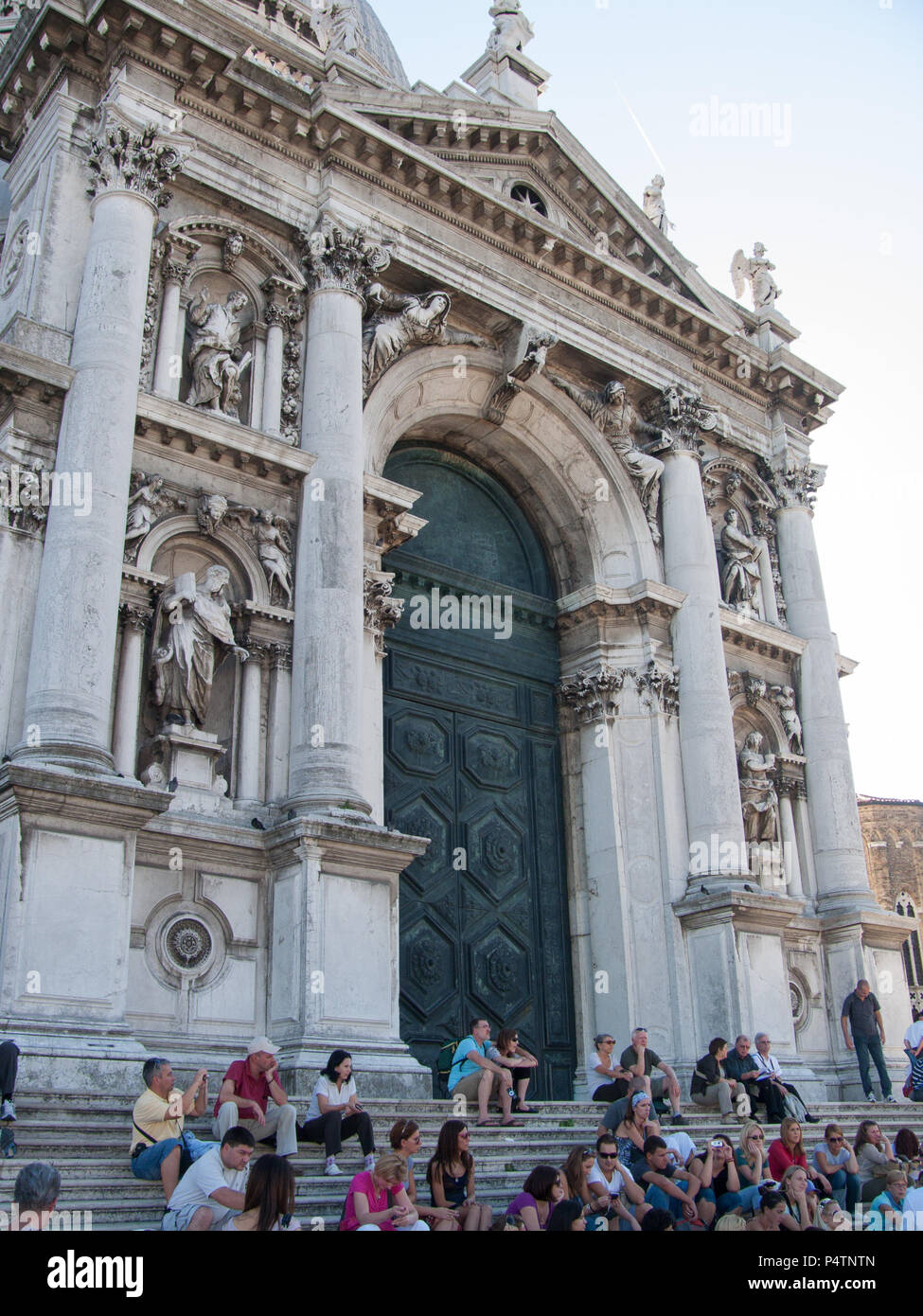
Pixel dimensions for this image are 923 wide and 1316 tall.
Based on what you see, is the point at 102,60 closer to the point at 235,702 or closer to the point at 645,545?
the point at 235,702

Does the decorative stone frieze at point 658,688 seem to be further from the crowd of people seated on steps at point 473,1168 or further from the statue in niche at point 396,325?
the crowd of people seated on steps at point 473,1168

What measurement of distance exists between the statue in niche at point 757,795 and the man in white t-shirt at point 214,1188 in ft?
41.5

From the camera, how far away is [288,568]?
14883 millimetres

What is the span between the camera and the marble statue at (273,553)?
48.4 ft

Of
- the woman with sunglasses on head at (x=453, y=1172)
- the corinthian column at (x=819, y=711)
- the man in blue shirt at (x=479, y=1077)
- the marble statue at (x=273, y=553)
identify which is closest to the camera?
the woman with sunglasses on head at (x=453, y=1172)

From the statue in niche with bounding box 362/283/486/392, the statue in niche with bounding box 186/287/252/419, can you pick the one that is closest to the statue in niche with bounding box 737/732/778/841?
the statue in niche with bounding box 362/283/486/392

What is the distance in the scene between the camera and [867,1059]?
55.4 feet

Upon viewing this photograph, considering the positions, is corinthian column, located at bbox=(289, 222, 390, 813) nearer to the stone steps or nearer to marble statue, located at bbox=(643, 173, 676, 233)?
the stone steps

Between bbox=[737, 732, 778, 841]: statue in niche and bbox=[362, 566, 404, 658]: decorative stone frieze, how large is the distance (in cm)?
638

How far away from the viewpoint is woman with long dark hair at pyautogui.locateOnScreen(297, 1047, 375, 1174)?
387 inches

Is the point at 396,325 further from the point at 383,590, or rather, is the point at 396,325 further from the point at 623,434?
the point at 623,434

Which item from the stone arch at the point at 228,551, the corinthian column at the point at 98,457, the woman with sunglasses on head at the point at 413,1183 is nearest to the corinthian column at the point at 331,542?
the stone arch at the point at 228,551

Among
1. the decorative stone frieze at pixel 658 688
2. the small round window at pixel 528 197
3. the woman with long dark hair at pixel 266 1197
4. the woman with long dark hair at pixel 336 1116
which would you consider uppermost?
the small round window at pixel 528 197
